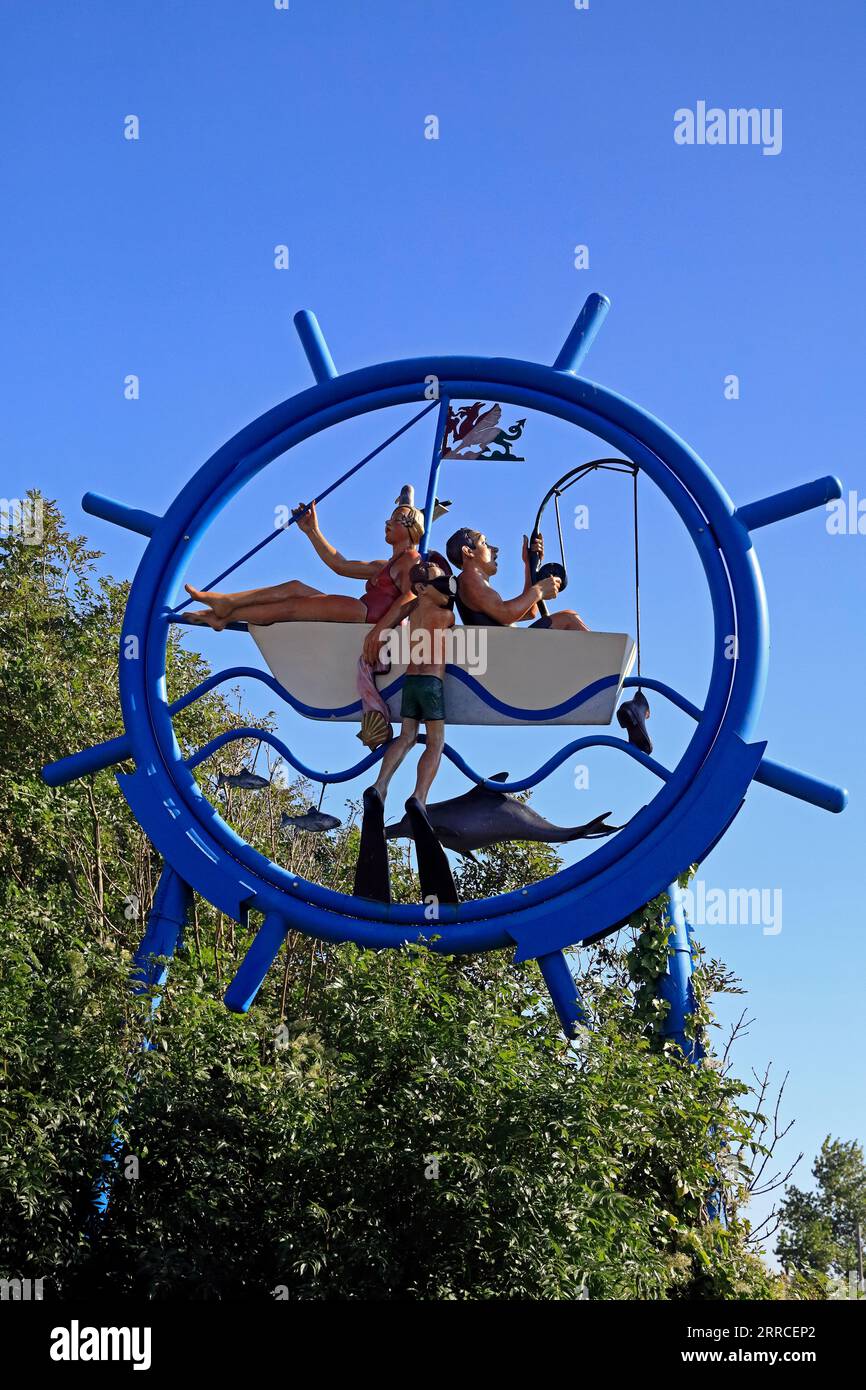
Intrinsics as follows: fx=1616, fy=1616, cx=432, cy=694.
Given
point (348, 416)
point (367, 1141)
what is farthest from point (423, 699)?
point (367, 1141)

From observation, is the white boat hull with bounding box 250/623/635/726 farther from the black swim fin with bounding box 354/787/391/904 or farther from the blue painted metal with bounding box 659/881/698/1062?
the blue painted metal with bounding box 659/881/698/1062

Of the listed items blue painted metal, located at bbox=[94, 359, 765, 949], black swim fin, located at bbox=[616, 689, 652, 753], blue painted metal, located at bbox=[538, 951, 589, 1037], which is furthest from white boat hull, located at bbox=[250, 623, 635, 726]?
blue painted metal, located at bbox=[538, 951, 589, 1037]

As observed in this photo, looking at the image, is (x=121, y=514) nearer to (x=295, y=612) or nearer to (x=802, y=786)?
(x=295, y=612)

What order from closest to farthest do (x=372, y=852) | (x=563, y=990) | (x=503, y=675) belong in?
(x=563, y=990), (x=372, y=852), (x=503, y=675)

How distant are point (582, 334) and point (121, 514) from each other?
3.20 m

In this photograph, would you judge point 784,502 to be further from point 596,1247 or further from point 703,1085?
point 596,1247

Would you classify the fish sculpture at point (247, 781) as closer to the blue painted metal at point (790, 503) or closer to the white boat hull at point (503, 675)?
the white boat hull at point (503, 675)

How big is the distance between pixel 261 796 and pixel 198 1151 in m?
8.97

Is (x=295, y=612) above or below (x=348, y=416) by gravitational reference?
below

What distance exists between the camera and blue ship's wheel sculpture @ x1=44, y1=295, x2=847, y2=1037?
9008 mm

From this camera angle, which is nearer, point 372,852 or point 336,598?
point 372,852

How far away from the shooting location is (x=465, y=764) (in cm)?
974

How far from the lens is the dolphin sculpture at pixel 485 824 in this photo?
949 cm
